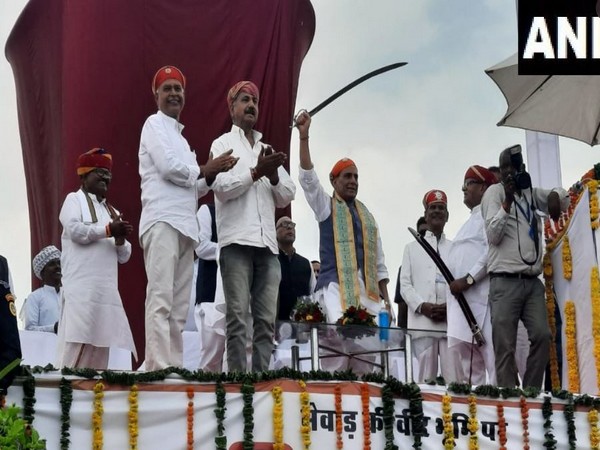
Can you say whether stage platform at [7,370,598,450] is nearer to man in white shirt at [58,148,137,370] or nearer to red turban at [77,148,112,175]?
man in white shirt at [58,148,137,370]

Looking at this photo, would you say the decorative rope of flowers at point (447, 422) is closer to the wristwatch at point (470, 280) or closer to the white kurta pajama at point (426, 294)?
the white kurta pajama at point (426, 294)

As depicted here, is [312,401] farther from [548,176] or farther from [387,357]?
[548,176]

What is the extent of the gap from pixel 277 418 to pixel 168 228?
145 centimetres

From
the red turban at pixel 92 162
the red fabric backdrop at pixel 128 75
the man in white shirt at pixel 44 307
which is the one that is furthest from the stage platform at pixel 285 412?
the red fabric backdrop at pixel 128 75

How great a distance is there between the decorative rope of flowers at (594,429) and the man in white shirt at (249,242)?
7.38 feet

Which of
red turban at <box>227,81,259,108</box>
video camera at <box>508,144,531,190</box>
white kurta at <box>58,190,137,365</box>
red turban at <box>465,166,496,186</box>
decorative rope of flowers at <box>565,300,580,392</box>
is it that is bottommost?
decorative rope of flowers at <box>565,300,580,392</box>

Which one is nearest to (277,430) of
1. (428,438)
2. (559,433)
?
(428,438)

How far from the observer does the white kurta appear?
9.06 meters

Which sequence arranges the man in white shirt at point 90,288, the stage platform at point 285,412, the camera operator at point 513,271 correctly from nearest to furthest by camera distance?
the stage platform at point 285,412
the man in white shirt at point 90,288
the camera operator at point 513,271

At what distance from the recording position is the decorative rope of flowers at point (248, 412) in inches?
327

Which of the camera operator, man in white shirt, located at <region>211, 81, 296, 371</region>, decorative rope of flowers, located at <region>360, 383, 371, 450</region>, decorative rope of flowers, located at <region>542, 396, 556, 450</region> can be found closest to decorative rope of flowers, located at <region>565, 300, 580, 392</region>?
the camera operator

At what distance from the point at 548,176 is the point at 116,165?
4552 mm

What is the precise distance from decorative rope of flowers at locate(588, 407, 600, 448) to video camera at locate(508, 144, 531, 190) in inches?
64.9

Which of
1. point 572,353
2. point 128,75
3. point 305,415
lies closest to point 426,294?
point 572,353
